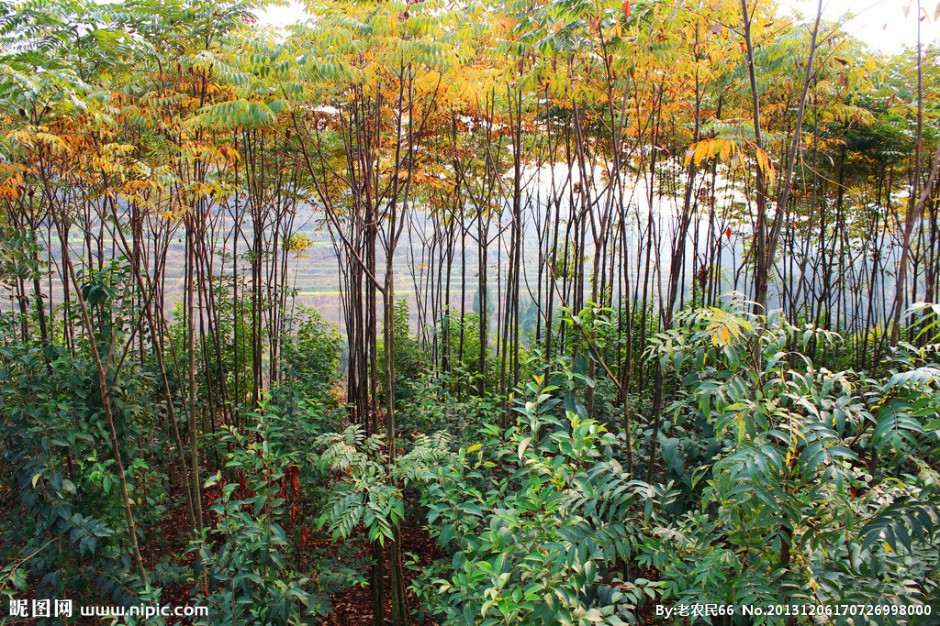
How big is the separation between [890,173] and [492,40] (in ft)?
20.3

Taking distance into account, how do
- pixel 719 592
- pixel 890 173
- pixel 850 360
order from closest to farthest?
pixel 719 592
pixel 890 173
pixel 850 360

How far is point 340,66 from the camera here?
2848 mm

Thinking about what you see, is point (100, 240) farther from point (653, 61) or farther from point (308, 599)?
point (653, 61)

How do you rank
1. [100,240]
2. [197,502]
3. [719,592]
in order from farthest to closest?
[100,240], [197,502], [719,592]

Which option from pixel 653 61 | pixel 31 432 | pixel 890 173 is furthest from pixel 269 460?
pixel 890 173

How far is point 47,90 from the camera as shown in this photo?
2.78 meters

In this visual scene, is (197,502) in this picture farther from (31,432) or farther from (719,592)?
(719,592)

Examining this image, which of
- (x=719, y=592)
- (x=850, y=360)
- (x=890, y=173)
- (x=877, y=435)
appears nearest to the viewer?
(x=877, y=435)

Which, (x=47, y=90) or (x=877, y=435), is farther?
(x=47, y=90)

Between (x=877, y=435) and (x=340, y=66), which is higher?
(x=340, y=66)

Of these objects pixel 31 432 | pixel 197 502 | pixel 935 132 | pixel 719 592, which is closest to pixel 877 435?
pixel 719 592

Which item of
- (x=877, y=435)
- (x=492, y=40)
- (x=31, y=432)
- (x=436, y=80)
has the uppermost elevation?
(x=492, y=40)

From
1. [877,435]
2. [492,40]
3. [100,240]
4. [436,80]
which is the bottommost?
[877,435]

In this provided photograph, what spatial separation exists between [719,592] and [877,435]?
810 mm
